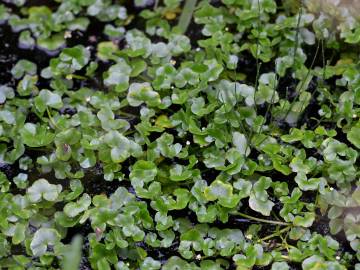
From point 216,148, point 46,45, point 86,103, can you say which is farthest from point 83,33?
point 216,148

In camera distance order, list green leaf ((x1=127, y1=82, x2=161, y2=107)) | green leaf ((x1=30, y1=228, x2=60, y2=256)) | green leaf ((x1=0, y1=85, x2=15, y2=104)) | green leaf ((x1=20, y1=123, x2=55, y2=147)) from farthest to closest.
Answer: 1. green leaf ((x1=0, y1=85, x2=15, y2=104))
2. green leaf ((x1=127, y1=82, x2=161, y2=107))
3. green leaf ((x1=20, y1=123, x2=55, y2=147))
4. green leaf ((x1=30, y1=228, x2=60, y2=256))

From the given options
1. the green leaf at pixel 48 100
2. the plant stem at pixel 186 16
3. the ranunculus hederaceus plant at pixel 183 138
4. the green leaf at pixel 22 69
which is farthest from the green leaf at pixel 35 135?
the plant stem at pixel 186 16

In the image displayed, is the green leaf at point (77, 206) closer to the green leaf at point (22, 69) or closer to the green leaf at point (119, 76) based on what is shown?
the green leaf at point (119, 76)

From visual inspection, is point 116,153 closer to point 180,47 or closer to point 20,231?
point 20,231

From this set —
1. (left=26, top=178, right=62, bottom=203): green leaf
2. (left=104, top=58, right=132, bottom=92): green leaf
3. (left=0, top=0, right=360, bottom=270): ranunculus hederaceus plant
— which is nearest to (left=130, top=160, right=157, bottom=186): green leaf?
(left=0, top=0, right=360, bottom=270): ranunculus hederaceus plant

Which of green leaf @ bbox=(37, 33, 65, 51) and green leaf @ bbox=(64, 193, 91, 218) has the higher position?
green leaf @ bbox=(37, 33, 65, 51)

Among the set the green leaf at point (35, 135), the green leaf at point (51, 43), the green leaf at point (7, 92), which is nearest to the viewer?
the green leaf at point (35, 135)

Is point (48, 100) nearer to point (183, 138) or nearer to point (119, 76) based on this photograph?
point (119, 76)

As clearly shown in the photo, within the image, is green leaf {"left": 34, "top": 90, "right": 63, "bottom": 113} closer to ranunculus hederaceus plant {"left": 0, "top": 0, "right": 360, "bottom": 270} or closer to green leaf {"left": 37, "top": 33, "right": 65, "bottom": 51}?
ranunculus hederaceus plant {"left": 0, "top": 0, "right": 360, "bottom": 270}

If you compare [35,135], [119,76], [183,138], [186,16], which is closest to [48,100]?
[35,135]
